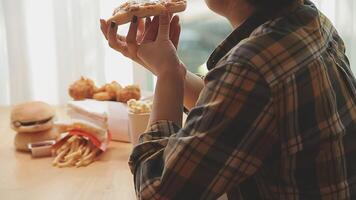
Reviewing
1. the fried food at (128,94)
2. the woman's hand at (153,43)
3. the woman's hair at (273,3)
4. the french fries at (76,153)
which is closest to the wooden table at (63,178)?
the french fries at (76,153)

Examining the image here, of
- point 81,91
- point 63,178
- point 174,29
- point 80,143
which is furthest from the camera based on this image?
point 81,91

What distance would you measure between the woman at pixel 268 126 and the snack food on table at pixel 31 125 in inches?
24.3

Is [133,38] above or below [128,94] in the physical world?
above

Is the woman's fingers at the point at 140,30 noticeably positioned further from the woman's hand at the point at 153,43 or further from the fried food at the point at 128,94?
the fried food at the point at 128,94

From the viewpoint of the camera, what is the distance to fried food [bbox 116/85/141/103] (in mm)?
1357

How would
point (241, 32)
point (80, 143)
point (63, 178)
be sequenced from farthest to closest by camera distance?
point (80, 143) → point (63, 178) → point (241, 32)

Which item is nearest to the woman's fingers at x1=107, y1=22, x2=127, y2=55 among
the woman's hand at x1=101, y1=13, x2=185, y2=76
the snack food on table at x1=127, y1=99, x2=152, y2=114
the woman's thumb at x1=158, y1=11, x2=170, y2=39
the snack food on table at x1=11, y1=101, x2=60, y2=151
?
the woman's hand at x1=101, y1=13, x2=185, y2=76

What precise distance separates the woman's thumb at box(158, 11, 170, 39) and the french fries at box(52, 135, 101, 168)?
44 centimetres

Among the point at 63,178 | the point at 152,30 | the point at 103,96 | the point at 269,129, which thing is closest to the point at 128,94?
the point at 103,96

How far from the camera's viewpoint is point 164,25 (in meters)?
0.88

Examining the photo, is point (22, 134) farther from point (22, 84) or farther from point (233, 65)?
point (233, 65)

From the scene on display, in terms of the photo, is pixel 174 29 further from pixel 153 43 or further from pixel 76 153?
pixel 76 153

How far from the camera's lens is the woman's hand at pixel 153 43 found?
0.82 metres

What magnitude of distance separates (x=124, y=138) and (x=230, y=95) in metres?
0.78
